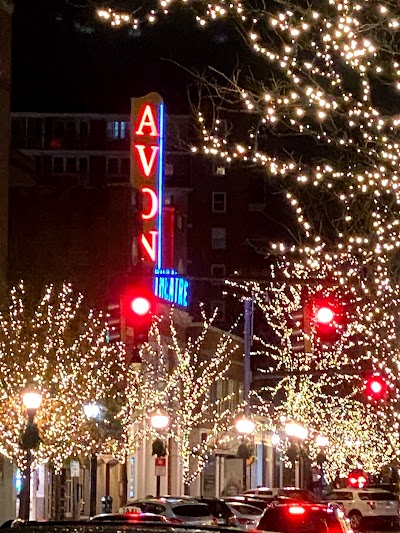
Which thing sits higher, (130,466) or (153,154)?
(153,154)

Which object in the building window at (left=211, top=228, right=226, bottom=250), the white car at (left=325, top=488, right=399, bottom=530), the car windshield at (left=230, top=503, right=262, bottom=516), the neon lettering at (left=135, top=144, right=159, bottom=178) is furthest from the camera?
the building window at (left=211, top=228, right=226, bottom=250)

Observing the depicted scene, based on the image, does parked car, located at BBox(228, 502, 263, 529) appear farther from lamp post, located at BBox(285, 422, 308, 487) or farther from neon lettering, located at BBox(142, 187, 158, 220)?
lamp post, located at BBox(285, 422, 308, 487)

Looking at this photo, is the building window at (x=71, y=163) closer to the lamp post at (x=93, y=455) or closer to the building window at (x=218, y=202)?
the building window at (x=218, y=202)

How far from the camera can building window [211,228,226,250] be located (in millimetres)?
96312

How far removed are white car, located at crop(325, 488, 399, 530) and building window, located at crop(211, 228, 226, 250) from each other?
55.2 m

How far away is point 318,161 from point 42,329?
17.4 metres

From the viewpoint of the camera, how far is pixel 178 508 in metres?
28.9

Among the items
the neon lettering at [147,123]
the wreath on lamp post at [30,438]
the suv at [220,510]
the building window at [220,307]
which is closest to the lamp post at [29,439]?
the wreath on lamp post at [30,438]

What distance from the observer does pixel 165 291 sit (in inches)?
2149

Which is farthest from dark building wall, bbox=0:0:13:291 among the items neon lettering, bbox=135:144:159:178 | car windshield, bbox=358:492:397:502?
car windshield, bbox=358:492:397:502

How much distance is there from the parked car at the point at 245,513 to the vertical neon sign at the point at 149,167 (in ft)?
28.4

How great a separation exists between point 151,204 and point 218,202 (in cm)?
5598

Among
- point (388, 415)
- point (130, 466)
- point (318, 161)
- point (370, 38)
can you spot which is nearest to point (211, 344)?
point (130, 466)

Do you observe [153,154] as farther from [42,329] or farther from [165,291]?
[165,291]
